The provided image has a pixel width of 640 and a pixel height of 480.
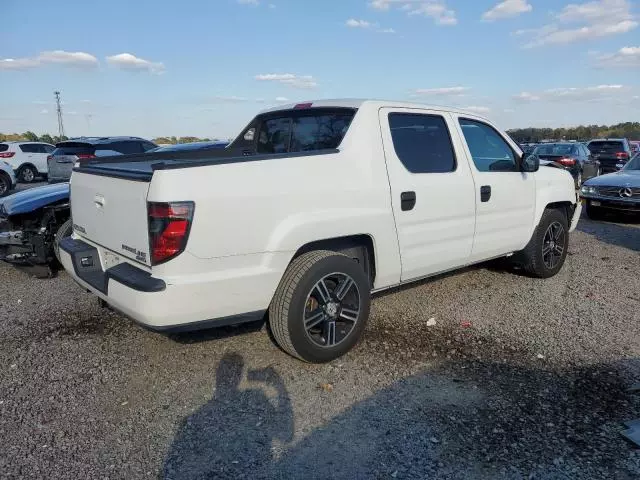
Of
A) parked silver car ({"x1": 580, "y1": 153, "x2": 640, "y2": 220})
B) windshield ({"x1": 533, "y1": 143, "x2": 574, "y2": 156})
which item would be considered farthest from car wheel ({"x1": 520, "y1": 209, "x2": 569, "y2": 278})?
windshield ({"x1": 533, "y1": 143, "x2": 574, "y2": 156})

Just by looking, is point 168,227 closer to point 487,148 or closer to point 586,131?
point 487,148

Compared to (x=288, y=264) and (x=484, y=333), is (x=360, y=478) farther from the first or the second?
(x=484, y=333)

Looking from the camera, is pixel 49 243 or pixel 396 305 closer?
pixel 396 305

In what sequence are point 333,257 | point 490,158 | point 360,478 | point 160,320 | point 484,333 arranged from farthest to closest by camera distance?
point 490,158 < point 484,333 < point 333,257 < point 160,320 < point 360,478

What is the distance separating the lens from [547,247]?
5.95 meters

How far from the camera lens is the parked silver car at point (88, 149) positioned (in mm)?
15078

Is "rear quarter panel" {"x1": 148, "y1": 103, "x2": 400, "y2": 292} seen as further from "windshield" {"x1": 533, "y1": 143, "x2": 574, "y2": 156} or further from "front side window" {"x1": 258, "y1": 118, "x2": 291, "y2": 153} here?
"windshield" {"x1": 533, "y1": 143, "x2": 574, "y2": 156}

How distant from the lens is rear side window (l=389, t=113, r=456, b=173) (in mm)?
4266

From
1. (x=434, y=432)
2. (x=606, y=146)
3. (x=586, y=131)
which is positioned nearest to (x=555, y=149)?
(x=606, y=146)

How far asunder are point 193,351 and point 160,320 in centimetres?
103

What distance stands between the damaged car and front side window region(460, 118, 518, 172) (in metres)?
4.32

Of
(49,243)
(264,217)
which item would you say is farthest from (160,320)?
(49,243)

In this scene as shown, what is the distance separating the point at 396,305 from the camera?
205 inches

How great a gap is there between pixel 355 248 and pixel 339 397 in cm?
119
